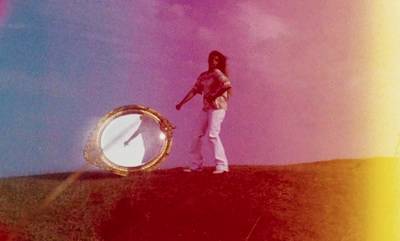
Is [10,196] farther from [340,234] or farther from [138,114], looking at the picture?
[340,234]

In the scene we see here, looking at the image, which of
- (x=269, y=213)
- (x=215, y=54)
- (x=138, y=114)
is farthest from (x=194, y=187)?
(x=215, y=54)

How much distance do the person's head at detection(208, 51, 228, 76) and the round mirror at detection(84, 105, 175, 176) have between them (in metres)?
1.72

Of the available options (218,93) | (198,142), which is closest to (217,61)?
(218,93)

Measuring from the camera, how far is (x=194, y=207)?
28.6 feet

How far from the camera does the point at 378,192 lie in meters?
10.1

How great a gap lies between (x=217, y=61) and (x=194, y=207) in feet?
13.2

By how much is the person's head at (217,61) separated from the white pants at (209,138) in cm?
108

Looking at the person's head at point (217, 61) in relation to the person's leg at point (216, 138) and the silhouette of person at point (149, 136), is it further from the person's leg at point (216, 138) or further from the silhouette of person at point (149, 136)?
the silhouette of person at point (149, 136)

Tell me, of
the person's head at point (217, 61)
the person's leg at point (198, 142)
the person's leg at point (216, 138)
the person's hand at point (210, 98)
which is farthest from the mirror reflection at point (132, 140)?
the person's head at point (217, 61)

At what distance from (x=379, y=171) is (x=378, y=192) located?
1.66 metres

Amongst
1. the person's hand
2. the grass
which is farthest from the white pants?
the grass

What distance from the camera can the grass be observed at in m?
8.11

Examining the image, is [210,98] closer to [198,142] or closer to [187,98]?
[187,98]

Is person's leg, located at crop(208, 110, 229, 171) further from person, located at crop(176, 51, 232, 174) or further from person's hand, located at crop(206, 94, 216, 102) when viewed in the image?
person's hand, located at crop(206, 94, 216, 102)
